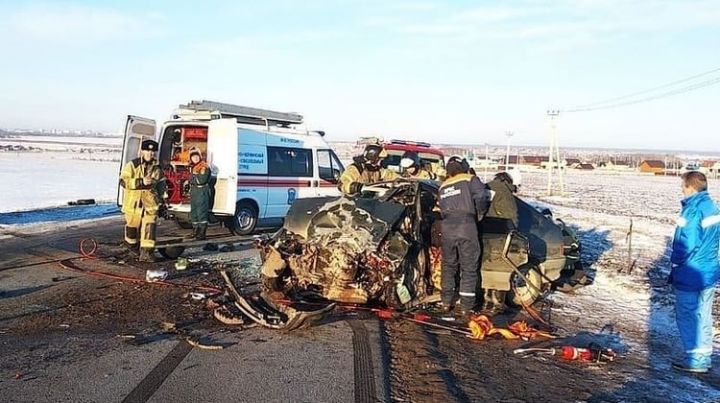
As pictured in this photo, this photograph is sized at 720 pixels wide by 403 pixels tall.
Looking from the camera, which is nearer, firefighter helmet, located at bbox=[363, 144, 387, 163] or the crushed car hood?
the crushed car hood

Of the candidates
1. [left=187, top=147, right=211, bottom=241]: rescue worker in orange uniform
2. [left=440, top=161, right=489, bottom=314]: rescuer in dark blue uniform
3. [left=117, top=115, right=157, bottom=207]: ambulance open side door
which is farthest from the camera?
[left=117, top=115, right=157, bottom=207]: ambulance open side door

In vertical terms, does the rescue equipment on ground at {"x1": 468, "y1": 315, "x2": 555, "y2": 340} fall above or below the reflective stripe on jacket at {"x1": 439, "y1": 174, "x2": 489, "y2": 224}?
below

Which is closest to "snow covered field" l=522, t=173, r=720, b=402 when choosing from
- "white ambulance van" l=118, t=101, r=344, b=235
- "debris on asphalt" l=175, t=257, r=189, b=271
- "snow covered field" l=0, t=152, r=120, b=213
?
"debris on asphalt" l=175, t=257, r=189, b=271

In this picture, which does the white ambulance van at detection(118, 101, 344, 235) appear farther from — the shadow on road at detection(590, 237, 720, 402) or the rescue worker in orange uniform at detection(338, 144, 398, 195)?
the shadow on road at detection(590, 237, 720, 402)

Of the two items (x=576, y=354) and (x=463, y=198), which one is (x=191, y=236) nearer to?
(x=463, y=198)

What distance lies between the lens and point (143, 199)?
9.31 metres

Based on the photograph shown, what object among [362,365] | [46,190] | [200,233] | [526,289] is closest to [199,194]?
[200,233]

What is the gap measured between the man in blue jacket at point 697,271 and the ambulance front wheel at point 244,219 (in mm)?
8407

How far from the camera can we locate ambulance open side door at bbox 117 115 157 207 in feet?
37.5

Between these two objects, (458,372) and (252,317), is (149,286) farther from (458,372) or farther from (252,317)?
(458,372)

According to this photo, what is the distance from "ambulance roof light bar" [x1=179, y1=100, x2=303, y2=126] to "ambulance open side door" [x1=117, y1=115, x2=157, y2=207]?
3.38ft

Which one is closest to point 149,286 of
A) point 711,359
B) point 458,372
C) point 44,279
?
point 44,279

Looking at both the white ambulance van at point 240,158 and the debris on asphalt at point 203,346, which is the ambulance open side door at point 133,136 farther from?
the debris on asphalt at point 203,346

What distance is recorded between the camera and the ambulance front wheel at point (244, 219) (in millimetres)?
12156
